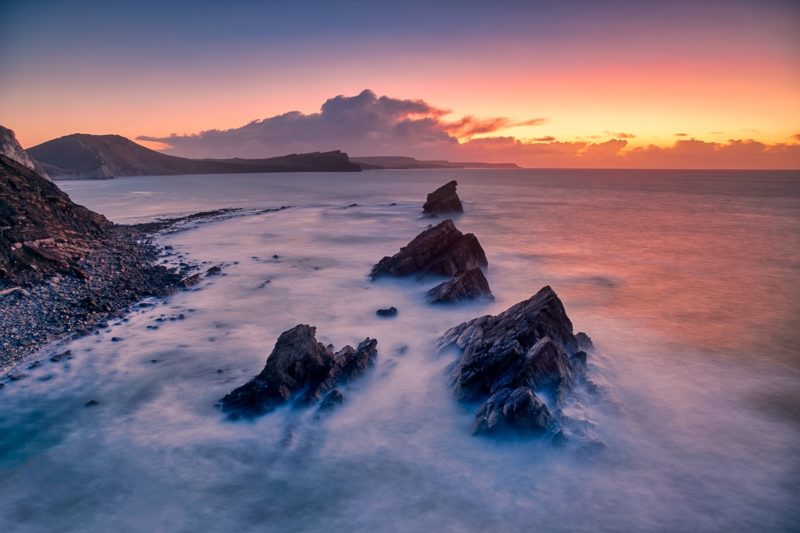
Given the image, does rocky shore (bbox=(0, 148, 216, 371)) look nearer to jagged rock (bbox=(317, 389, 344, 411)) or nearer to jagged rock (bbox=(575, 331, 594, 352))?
jagged rock (bbox=(317, 389, 344, 411))

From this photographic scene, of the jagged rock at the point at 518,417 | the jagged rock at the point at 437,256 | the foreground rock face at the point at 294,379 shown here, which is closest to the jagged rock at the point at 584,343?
the jagged rock at the point at 518,417

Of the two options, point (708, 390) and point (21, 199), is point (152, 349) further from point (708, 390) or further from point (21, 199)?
point (708, 390)

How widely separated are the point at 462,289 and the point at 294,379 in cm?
895

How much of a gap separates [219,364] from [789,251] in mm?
36537

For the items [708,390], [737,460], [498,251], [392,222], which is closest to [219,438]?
[737,460]

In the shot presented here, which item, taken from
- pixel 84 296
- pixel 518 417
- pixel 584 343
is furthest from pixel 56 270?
pixel 584 343

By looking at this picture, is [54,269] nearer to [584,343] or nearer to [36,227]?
[36,227]

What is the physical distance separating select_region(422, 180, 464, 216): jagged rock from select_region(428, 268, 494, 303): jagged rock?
105ft

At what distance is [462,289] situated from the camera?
17.9 meters

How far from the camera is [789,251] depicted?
30484mm

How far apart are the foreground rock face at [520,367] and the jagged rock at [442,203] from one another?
38.5 meters

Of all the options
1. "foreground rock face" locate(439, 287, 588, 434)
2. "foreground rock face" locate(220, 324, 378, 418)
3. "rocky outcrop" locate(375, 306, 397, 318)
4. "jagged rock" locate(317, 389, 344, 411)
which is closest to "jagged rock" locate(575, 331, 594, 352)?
"foreground rock face" locate(439, 287, 588, 434)

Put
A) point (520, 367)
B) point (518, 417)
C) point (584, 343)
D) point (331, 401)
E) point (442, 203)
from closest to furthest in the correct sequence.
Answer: point (518, 417) → point (520, 367) → point (331, 401) → point (584, 343) → point (442, 203)

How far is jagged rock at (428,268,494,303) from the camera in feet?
57.8
